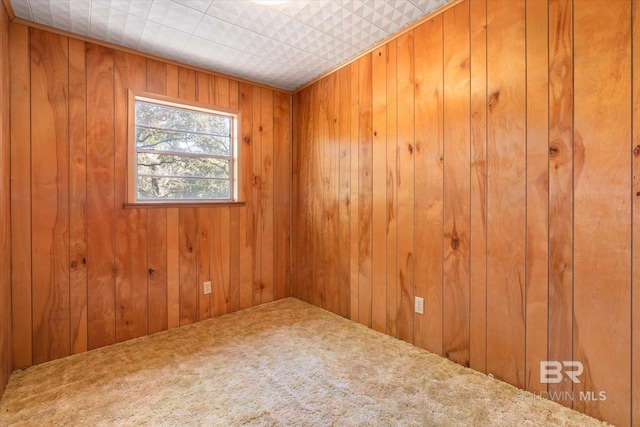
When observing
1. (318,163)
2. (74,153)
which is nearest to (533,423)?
(318,163)

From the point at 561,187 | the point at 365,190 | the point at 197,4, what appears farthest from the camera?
the point at 365,190

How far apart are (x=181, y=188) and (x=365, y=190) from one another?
1.65 metres

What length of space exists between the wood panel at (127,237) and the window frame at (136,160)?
4 centimetres

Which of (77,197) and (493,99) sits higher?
(493,99)

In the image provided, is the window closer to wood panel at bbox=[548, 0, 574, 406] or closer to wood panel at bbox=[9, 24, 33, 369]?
wood panel at bbox=[9, 24, 33, 369]

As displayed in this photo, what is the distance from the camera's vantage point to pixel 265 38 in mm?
2254

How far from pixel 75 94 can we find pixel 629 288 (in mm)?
3524

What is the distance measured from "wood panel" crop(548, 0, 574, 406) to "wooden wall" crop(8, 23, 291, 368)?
8.11 feet

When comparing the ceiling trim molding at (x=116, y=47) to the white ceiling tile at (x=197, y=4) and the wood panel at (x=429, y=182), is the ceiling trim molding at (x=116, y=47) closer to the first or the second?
the white ceiling tile at (x=197, y=4)

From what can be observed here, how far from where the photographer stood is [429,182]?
84.1 inches

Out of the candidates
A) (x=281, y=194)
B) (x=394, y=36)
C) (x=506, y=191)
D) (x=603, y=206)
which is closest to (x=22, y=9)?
(x=281, y=194)

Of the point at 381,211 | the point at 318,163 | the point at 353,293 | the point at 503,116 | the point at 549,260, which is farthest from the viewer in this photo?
the point at 318,163

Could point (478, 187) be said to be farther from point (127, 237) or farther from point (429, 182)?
point (127, 237)

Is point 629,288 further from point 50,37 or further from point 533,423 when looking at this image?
point 50,37
